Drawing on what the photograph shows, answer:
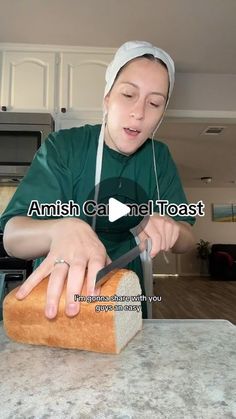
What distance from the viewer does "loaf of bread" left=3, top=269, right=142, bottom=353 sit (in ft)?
1.81

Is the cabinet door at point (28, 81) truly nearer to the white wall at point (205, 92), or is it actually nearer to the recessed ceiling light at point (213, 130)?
the white wall at point (205, 92)

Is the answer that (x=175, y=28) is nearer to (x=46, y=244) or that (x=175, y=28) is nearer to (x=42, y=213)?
(x=42, y=213)

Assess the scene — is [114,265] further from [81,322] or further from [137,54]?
[137,54]

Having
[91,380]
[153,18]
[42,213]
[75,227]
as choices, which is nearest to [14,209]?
[42,213]

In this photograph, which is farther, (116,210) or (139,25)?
(139,25)

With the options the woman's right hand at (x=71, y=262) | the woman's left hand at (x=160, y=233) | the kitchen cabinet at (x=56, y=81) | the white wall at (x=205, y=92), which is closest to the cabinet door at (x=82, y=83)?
the kitchen cabinet at (x=56, y=81)

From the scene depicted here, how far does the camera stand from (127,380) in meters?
0.44

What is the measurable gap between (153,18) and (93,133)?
1.07 metres

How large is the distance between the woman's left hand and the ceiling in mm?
1272

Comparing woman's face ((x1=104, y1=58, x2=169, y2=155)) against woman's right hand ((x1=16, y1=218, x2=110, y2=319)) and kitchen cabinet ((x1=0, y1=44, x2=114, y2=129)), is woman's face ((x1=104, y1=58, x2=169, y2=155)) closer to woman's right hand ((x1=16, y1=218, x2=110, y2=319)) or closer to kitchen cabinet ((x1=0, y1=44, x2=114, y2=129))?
woman's right hand ((x1=16, y1=218, x2=110, y2=319))

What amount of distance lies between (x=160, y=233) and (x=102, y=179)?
0.82 ft

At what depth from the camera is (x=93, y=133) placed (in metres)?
0.88

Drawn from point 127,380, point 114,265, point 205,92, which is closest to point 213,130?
point 205,92

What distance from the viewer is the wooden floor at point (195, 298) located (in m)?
3.73
